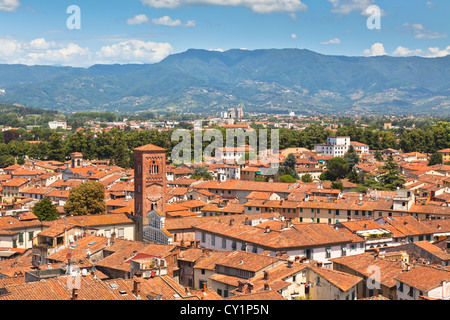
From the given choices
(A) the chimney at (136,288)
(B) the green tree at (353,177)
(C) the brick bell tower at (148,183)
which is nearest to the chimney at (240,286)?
(A) the chimney at (136,288)

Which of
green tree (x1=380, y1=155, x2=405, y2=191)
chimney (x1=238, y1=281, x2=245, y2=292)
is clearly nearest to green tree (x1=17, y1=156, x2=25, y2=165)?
green tree (x1=380, y1=155, x2=405, y2=191)

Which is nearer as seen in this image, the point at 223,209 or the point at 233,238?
the point at 233,238

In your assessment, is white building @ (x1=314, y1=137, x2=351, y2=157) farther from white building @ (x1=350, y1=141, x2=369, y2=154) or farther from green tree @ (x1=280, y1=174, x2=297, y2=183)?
green tree @ (x1=280, y1=174, x2=297, y2=183)

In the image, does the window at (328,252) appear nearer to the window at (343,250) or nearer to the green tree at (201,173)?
the window at (343,250)

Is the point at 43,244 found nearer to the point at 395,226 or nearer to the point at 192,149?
the point at 395,226

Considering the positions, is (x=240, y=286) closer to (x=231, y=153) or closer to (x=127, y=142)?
(x=231, y=153)

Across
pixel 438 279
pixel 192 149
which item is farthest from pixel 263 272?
pixel 192 149
